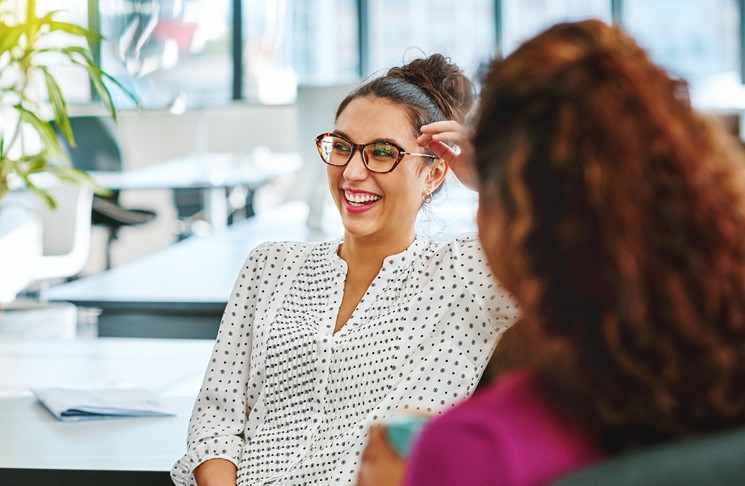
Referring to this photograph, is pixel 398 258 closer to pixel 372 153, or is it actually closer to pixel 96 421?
pixel 372 153

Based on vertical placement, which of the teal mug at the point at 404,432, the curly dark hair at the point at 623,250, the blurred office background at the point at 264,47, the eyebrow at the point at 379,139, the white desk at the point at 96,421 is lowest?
the white desk at the point at 96,421

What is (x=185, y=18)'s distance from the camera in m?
8.98

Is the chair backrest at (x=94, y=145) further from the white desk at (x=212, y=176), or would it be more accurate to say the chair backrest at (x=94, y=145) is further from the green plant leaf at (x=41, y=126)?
the green plant leaf at (x=41, y=126)

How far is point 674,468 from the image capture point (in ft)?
2.20

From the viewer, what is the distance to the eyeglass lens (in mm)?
1822

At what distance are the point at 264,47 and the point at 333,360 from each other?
769 cm

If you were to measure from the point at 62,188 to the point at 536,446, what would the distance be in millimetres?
5081

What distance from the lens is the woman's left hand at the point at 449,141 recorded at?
1.80 meters

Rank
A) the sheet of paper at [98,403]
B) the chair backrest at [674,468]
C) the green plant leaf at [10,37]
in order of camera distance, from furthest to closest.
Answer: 1. the green plant leaf at [10,37]
2. the sheet of paper at [98,403]
3. the chair backrest at [674,468]

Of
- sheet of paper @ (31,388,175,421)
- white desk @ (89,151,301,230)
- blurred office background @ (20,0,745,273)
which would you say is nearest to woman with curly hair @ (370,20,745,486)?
sheet of paper @ (31,388,175,421)

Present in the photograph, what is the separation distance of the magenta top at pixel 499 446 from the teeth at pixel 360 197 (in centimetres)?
107

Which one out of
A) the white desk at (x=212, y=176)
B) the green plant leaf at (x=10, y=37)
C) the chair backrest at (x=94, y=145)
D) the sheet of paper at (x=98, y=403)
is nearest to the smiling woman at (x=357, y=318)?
the sheet of paper at (x=98, y=403)

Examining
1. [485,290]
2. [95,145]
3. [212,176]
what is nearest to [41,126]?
[485,290]

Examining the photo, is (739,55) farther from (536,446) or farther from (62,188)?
(536,446)
